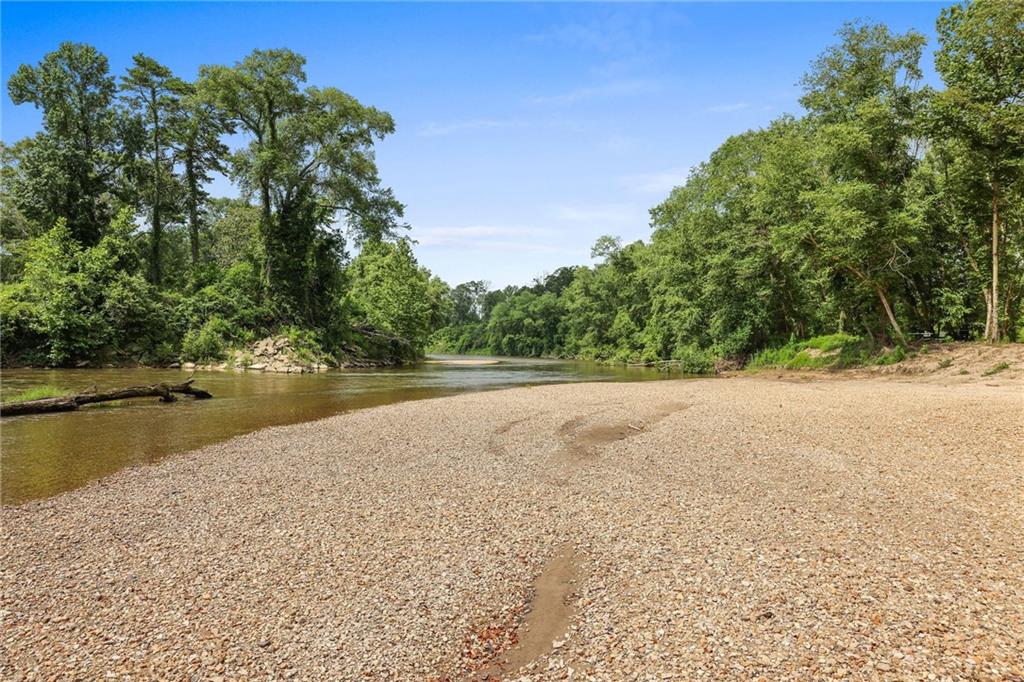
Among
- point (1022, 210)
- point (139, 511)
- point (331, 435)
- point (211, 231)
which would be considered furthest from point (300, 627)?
point (211, 231)

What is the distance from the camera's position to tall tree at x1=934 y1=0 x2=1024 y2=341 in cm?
2198

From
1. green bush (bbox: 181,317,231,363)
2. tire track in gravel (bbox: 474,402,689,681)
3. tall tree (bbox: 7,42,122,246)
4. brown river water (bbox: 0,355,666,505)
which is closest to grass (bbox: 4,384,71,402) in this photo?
brown river water (bbox: 0,355,666,505)

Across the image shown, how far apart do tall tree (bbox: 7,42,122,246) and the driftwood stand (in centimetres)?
2931

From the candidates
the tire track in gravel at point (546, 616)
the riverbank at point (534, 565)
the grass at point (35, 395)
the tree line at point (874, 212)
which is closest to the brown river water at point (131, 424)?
the riverbank at point (534, 565)

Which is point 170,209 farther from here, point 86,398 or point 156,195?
point 86,398

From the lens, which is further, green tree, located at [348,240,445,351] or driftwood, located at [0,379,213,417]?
green tree, located at [348,240,445,351]

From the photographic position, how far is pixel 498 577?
19.1 ft

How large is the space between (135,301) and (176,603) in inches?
1600

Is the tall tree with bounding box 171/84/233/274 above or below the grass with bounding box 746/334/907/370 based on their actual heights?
above

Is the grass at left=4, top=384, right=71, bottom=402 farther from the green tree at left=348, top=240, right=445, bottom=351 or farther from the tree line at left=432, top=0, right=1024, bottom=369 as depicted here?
the green tree at left=348, top=240, right=445, bottom=351

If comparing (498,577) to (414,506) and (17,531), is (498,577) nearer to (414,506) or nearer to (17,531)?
(414,506)

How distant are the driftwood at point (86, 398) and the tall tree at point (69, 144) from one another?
2931 centimetres

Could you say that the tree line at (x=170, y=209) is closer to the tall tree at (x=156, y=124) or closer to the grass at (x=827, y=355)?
the tall tree at (x=156, y=124)

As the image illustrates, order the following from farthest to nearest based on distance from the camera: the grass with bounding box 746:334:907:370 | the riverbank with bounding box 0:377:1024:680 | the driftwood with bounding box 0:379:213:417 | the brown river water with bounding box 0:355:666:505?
the grass with bounding box 746:334:907:370
the driftwood with bounding box 0:379:213:417
the brown river water with bounding box 0:355:666:505
the riverbank with bounding box 0:377:1024:680
